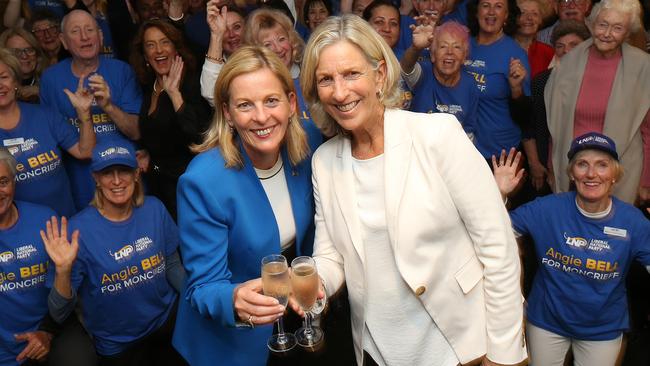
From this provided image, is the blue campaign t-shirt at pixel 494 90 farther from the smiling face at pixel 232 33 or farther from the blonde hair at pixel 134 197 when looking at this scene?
the blonde hair at pixel 134 197

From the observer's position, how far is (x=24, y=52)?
4.26 metres

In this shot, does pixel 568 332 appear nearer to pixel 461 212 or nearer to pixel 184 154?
pixel 461 212

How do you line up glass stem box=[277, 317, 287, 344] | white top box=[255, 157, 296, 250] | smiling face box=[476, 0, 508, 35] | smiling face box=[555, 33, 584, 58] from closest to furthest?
1. white top box=[255, 157, 296, 250]
2. glass stem box=[277, 317, 287, 344]
3. smiling face box=[476, 0, 508, 35]
4. smiling face box=[555, 33, 584, 58]

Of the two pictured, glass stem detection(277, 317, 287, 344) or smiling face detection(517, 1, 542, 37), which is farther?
smiling face detection(517, 1, 542, 37)

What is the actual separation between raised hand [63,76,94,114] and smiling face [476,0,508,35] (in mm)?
2679

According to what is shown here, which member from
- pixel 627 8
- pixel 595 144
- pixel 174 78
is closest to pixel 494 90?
pixel 627 8

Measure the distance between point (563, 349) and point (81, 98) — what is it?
3.15 metres

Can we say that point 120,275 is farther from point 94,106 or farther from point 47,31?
point 47,31

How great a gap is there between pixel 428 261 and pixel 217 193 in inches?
27.4

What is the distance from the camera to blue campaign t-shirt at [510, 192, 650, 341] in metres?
2.89

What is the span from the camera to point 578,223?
2975 millimetres

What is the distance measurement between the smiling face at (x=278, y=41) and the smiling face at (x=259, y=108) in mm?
1709

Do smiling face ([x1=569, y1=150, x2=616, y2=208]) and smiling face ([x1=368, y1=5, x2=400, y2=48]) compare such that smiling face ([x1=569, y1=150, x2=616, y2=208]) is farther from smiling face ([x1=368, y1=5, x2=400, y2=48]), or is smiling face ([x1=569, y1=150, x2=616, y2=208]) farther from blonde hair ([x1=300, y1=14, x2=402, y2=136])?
smiling face ([x1=368, y1=5, x2=400, y2=48])

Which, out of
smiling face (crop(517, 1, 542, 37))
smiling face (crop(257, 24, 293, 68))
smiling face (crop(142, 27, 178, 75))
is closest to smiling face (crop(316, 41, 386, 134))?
smiling face (crop(257, 24, 293, 68))
